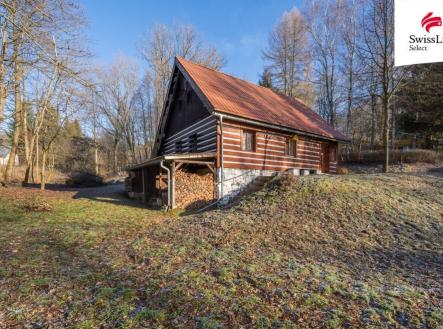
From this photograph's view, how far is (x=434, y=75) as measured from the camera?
72.0ft

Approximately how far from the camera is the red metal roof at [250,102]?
12590 millimetres

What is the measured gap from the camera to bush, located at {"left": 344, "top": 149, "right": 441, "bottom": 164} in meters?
20.9

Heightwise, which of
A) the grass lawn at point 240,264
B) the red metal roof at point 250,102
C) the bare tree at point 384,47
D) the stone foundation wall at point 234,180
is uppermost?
the bare tree at point 384,47

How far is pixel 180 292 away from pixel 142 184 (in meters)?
11.8

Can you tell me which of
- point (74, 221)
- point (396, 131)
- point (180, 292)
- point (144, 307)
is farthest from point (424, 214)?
point (396, 131)

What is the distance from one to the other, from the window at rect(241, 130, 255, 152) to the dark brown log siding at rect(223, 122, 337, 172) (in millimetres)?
200

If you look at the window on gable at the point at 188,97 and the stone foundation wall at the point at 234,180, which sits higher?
the window on gable at the point at 188,97

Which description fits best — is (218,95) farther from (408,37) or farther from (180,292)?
(180,292)

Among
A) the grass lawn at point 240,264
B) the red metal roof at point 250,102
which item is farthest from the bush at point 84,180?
the red metal roof at point 250,102

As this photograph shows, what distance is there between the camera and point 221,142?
11.9m

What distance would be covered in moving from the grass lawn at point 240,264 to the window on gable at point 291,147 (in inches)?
218

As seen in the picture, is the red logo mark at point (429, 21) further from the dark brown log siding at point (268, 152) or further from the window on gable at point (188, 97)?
the window on gable at point (188, 97)

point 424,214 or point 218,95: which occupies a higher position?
point 218,95

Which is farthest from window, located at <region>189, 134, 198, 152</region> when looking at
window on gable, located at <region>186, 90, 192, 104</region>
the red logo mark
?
the red logo mark
